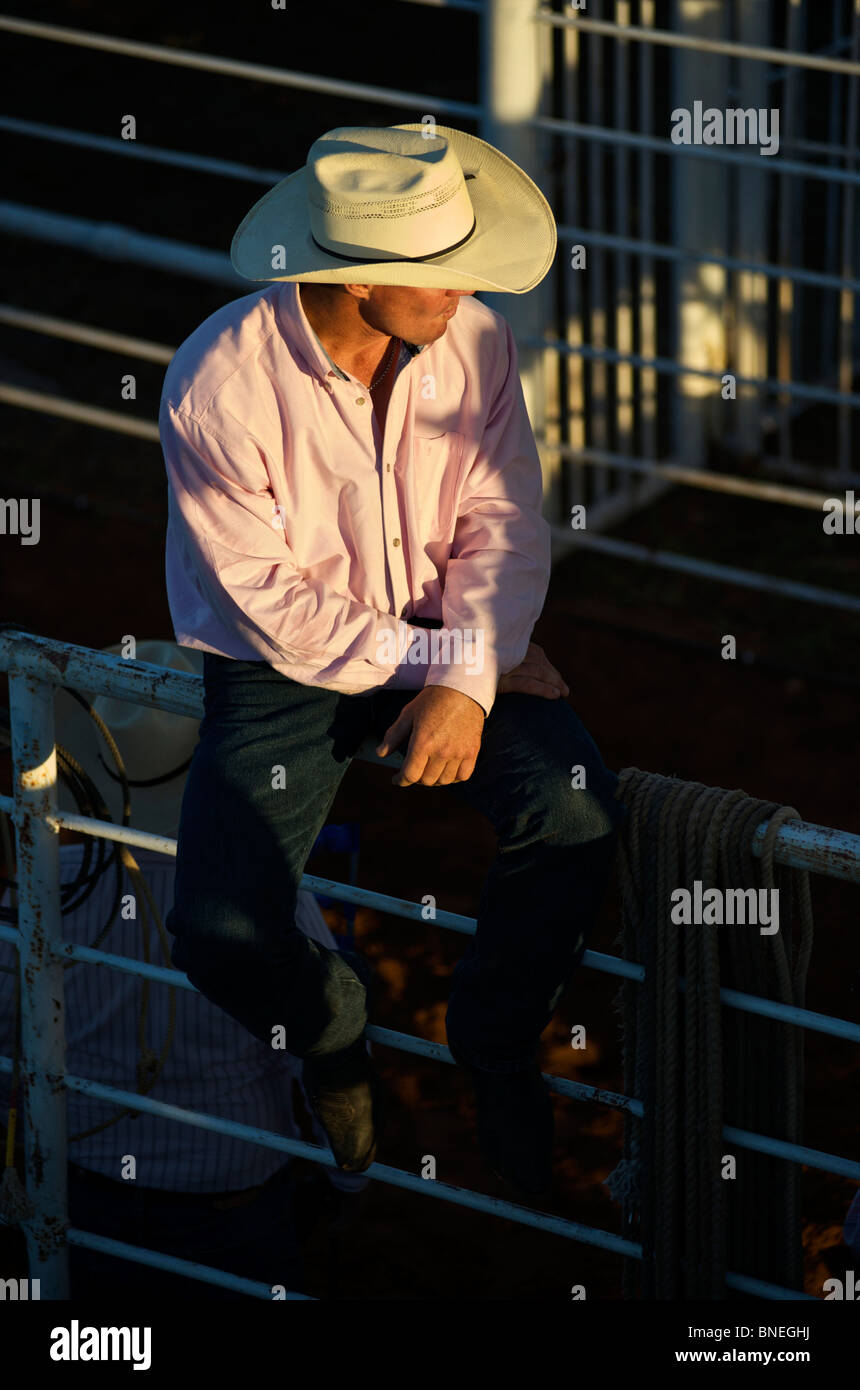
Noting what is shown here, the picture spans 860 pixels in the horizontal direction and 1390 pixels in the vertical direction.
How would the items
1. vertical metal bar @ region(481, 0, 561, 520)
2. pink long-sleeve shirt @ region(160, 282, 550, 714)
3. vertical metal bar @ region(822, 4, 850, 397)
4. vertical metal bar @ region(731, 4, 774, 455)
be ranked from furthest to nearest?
vertical metal bar @ region(822, 4, 850, 397), vertical metal bar @ region(731, 4, 774, 455), vertical metal bar @ region(481, 0, 561, 520), pink long-sleeve shirt @ region(160, 282, 550, 714)

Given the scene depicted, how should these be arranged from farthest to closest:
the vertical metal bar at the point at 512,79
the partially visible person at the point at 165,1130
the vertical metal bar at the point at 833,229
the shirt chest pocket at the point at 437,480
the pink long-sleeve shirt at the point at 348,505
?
the vertical metal bar at the point at 833,229 → the vertical metal bar at the point at 512,79 → the partially visible person at the point at 165,1130 → the shirt chest pocket at the point at 437,480 → the pink long-sleeve shirt at the point at 348,505

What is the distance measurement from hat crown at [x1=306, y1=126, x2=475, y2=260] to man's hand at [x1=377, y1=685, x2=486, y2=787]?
0.59 meters

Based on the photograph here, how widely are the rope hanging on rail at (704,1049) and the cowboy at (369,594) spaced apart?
104 millimetres

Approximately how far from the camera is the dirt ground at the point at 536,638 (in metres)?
3.18

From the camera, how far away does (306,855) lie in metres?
2.36

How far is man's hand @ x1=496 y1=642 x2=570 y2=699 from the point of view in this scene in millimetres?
2361

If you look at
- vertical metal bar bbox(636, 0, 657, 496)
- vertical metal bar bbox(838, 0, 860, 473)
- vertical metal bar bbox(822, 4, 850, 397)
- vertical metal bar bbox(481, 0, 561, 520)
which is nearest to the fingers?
vertical metal bar bbox(481, 0, 561, 520)

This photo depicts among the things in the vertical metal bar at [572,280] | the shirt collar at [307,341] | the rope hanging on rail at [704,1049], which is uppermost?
the vertical metal bar at [572,280]

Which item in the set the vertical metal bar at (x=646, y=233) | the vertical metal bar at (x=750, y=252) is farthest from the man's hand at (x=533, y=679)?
the vertical metal bar at (x=750, y=252)

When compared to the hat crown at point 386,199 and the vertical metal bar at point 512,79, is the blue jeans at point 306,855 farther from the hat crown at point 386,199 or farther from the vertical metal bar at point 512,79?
the vertical metal bar at point 512,79

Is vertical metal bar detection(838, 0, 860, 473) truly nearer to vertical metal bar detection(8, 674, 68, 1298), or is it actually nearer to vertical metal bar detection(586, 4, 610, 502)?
vertical metal bar detection(586, 4, 610, 502)
